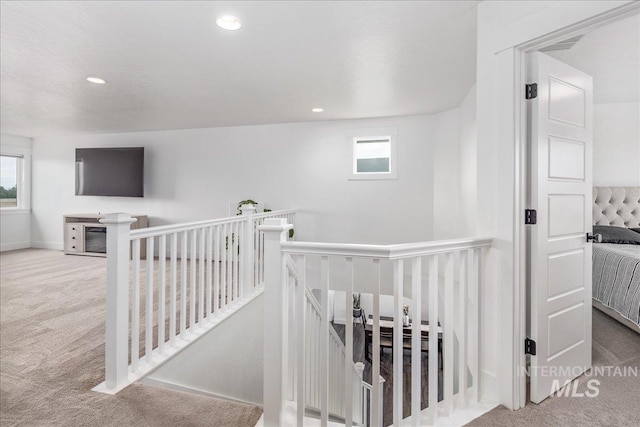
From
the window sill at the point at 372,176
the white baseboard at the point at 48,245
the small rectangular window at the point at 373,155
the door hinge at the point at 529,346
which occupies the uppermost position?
the small rectangular window at the point at 373,155

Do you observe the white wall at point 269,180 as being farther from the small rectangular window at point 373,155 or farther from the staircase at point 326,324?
the staircase at point 326,324

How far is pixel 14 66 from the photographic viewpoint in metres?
2.95

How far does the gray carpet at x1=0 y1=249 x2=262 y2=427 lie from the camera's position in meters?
1.70

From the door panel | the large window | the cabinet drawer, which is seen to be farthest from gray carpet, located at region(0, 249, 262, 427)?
the large window

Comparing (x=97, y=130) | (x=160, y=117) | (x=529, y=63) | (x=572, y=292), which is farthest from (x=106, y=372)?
(x=97, y=130)

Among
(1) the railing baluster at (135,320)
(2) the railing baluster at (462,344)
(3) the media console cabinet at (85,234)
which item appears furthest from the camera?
(3) the media console cabinet at (85,234)

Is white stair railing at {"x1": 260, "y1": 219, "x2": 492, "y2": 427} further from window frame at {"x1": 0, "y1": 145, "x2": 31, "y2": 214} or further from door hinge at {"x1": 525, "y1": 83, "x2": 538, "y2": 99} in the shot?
window frame at {"x1": 0, "y1": 145, "x2": 31, "y2": 214}

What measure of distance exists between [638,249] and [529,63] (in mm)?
2247

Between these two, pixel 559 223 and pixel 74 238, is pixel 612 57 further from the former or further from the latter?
pixel 74 238

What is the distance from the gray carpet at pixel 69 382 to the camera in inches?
67.1

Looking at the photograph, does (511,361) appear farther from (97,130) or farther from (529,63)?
(97,130)

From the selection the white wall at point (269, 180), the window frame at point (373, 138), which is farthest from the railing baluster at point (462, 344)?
the window frame at point (373, 138)

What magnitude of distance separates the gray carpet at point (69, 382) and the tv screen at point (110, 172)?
9.11 ft

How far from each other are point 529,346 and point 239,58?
9.75ft
